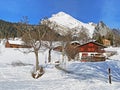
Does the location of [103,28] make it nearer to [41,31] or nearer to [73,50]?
[73,50]

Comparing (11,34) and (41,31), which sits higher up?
(11,34)

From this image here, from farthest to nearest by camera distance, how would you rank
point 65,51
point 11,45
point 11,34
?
1. point 11,34
2. point 11,45
3. point 65,51

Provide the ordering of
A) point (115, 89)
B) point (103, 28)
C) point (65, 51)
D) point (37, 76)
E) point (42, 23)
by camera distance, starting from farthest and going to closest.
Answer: point (103, 28) < point (65, 51) < point (42, 23) < point (37, 76) < point (115, 89)

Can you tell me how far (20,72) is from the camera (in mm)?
31625

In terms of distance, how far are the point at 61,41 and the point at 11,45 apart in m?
42.9

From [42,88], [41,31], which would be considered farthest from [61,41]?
[42,88]

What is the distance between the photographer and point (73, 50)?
216ft

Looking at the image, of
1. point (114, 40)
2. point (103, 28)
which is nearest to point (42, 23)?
point (114, 40)

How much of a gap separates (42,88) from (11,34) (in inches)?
5690

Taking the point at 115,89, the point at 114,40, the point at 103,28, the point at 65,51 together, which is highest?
the point at 103,28

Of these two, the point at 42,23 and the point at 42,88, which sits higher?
the point at 42,23

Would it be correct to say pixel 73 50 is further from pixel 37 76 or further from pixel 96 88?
pixel 96 88

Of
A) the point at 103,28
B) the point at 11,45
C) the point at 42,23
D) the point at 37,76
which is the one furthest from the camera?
the point at 103,28

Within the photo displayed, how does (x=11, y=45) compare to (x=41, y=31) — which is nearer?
(x=41, y=31)
